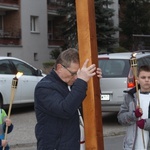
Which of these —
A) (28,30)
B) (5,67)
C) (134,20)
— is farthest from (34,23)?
(5,67)

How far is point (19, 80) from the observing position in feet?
43.4

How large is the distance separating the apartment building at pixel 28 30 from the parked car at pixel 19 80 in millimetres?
18254

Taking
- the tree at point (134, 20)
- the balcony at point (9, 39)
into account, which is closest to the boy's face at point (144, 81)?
the balcony at point (9, 39)

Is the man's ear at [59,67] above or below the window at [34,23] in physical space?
below

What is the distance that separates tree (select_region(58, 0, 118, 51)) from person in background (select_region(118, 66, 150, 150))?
27845 millimetres

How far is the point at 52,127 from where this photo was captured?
3.47m

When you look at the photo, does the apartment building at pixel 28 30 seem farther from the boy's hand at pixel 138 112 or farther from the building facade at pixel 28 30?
the boy's hand at pixel 138 112

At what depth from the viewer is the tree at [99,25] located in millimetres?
32531

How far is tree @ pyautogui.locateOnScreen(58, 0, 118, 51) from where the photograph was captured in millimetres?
32531

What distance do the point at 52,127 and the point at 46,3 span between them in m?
34.3

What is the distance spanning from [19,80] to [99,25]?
64.7ft

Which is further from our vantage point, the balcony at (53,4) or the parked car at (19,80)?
the balcony at (53,4)

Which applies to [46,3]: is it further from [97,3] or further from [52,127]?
[52,127]

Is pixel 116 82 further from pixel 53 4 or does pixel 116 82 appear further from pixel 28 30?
pixel 53 4
